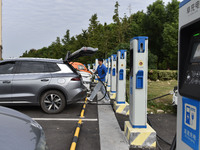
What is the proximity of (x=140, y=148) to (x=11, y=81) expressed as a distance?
13.9 ft

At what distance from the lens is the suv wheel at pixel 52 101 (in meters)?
6.46

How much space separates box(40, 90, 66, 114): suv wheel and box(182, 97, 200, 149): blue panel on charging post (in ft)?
16.0

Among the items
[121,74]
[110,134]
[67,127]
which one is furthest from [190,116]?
[121,74]

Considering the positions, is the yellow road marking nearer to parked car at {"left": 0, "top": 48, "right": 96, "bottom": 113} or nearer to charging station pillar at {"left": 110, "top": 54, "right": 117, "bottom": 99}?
parked car at {"left": 0, "top": 48, "right": 96, "bottom": 113}

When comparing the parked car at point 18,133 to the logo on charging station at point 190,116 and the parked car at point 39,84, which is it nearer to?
the logo on charging station at point 190,116

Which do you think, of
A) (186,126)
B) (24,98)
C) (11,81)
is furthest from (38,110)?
(186,126)

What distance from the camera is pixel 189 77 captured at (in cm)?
187

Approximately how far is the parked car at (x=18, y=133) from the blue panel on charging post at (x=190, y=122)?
4.48 feet

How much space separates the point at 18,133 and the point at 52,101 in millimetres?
4303

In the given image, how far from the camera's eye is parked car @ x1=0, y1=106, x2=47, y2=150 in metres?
1.96

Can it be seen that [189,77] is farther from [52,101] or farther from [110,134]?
[52,101]

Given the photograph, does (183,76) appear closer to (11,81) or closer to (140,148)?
(140,148)

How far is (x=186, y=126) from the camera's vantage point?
1.95 m

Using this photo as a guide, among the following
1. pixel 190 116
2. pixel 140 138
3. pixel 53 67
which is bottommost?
pixel 140 138
